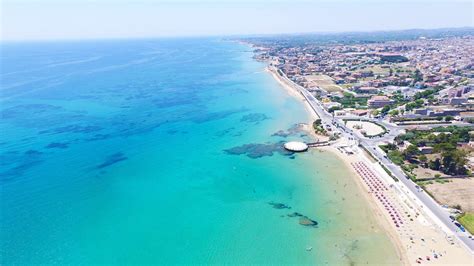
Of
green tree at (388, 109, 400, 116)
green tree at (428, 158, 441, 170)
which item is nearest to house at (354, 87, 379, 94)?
green tree at (388, 109, 400, 116)

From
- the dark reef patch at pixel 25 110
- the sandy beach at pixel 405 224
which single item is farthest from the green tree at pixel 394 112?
the dark reef patch at pixel 25 110

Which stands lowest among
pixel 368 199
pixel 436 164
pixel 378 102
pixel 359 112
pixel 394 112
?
pixel 368 199

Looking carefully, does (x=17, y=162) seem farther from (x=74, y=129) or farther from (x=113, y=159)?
(x=74, y=129)

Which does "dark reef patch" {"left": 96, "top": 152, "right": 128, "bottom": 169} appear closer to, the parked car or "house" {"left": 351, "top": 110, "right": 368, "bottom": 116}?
the parked car

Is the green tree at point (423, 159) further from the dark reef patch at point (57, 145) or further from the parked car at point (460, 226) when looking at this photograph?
the dark reef patch at point (57, 145)

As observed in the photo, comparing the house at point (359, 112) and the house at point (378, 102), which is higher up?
the house at point (378, 102)

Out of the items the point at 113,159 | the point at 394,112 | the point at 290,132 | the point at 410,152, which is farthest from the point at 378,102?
the point at 113,159
